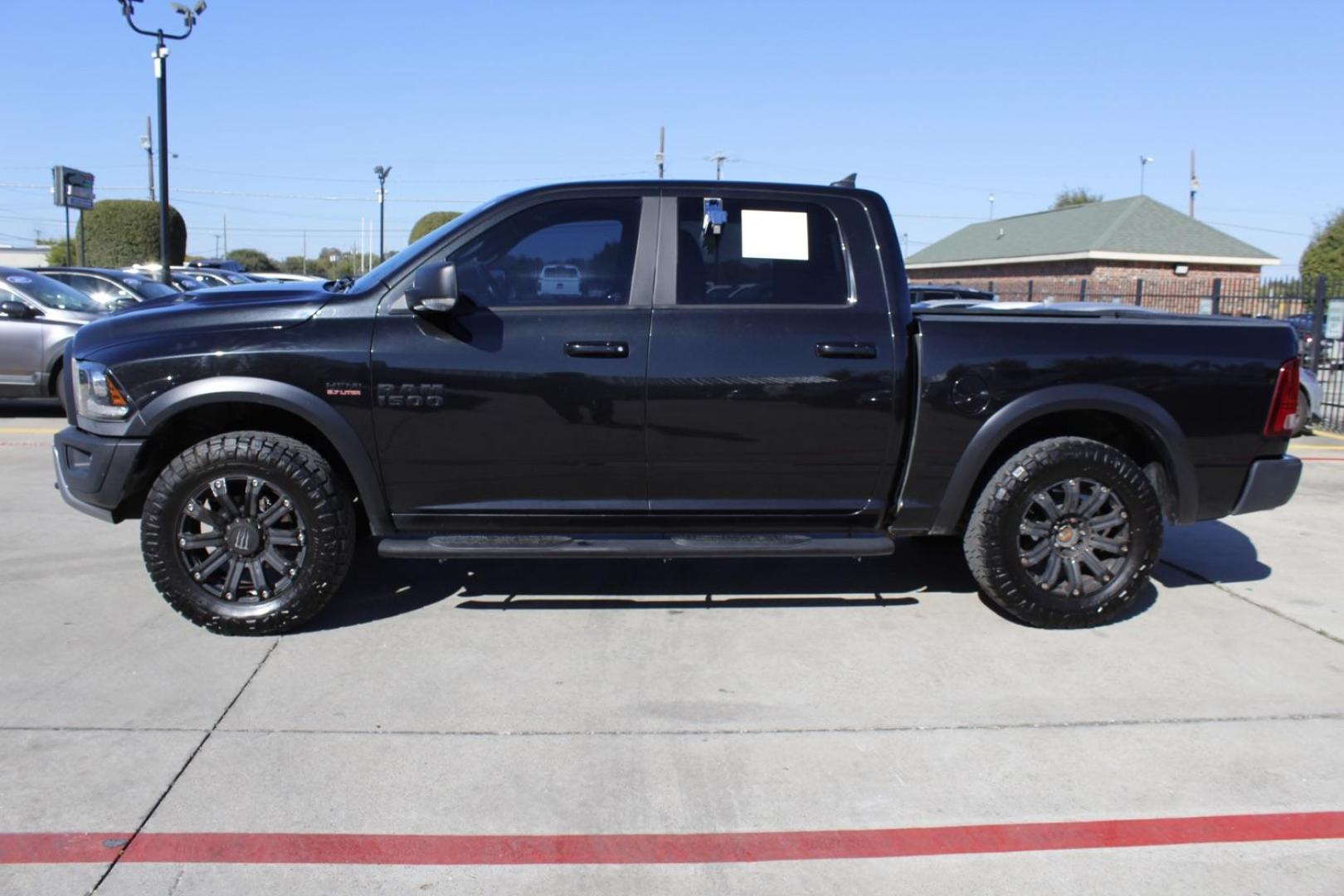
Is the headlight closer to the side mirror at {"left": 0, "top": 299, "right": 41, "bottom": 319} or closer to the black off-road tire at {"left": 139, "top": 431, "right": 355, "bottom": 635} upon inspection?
the black off-road tire at {"left": 139, "top": 431, "right": 355, "bottom": 635}

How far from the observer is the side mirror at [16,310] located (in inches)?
438

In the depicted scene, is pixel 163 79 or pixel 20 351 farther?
pixel 163 79

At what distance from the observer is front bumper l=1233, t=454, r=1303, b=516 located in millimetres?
5102

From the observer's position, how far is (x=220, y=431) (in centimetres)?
496

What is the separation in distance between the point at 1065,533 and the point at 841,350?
1.40 metres

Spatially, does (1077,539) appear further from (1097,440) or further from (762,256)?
(762,256)

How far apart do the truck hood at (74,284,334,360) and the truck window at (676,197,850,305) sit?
5.39ft

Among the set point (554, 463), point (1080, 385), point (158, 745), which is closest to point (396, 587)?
point (554, 463)

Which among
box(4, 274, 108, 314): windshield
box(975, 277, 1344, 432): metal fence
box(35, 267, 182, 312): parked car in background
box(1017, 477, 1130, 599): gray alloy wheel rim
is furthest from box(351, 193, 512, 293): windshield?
box(35, 267, 182, 312): parked car in background

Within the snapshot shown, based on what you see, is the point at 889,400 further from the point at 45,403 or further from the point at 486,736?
the point at 45,403

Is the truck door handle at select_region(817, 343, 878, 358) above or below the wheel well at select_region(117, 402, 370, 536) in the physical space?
above

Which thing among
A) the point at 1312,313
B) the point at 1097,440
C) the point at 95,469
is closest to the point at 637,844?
the point at 95,469

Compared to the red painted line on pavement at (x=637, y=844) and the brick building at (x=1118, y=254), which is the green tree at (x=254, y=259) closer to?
the brick building at (x=1118, y=254)

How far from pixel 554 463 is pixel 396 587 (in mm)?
1438
